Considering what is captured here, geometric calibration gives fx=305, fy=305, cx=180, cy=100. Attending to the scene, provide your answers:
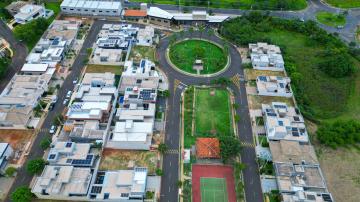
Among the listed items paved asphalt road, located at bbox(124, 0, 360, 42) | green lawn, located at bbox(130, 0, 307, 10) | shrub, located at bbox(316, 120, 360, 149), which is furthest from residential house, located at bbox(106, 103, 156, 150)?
green lawn, located at bbox(130, 0, 307, 10)

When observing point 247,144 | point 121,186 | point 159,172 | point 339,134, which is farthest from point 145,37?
point 339,134

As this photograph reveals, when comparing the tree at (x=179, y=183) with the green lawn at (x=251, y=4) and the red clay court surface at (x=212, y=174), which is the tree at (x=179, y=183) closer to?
the red clay court surface at (x=212, y=174)

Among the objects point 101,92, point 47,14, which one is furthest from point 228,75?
point 47,14

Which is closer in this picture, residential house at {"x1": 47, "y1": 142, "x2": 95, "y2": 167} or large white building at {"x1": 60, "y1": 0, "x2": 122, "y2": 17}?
residential house at {"x1": 47, "y1": 142, "x2": 95, "y2": 167}

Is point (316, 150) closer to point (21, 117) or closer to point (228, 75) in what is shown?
point (228, 75)

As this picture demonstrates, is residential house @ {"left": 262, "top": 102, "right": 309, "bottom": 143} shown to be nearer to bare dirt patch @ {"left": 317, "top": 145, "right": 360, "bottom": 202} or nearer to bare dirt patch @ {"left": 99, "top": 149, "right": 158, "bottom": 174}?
bare dirt patch @ {"left": 317, "top": 145, "right": 360, "bottom": 202}

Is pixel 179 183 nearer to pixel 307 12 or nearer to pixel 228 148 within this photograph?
pixel 228 148

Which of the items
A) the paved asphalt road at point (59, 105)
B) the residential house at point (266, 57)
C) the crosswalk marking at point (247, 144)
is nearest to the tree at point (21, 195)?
the paved asphalt road at point (59, 105)
